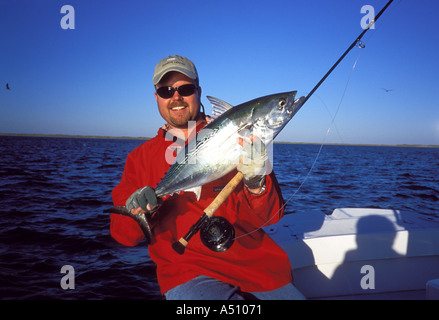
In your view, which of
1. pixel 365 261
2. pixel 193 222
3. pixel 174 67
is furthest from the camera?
pixel 365 261

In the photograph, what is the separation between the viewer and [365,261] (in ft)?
14.9

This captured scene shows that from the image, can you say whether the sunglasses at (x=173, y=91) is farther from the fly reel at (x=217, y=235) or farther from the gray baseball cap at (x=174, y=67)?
the fly reel at (x=217, y=235)

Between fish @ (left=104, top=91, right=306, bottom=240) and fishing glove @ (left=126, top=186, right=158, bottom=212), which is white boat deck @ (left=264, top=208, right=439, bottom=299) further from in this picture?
fishing glove @ (left=126, top=186, right=158, bottom=212)

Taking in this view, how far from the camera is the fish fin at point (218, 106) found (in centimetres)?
341

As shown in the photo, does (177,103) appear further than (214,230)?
Yes

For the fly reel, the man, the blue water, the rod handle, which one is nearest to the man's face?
the man

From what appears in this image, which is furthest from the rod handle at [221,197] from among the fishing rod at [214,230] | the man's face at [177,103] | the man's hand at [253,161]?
the man's face at [177,103]

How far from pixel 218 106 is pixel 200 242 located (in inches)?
64.8

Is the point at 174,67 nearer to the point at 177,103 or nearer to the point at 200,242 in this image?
the point at 177,103

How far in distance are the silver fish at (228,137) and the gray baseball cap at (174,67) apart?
1006mm

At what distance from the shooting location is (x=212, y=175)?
306 cm

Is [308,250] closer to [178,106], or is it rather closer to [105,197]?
[178,106]

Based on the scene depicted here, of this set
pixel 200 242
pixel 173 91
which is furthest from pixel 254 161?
pixel 173 91
